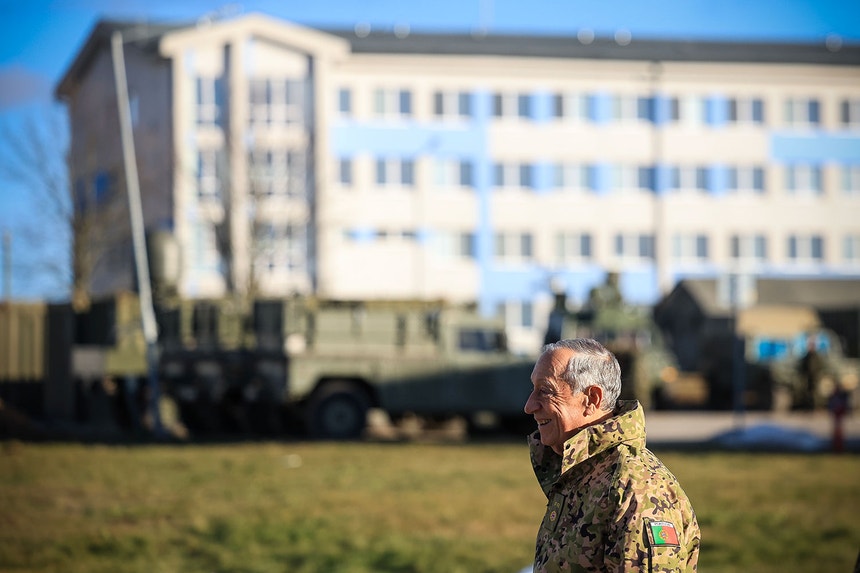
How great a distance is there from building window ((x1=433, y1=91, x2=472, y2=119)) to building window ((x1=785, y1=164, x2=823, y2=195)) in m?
12.7

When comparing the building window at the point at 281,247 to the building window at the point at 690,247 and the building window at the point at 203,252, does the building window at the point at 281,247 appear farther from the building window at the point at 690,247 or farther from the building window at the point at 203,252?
the building window at the point at 690,247

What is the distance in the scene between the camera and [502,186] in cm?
5125

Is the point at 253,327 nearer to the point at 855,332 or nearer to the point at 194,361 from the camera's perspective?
the point at 194,361

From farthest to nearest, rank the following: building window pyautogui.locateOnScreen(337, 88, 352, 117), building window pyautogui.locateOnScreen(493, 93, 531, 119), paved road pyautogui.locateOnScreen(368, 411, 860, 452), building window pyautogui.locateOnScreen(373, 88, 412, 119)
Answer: building window pyautogui.locateOnScreen(493, 93, 531, 119) < building window pyautogui.locateOnScreen(373, 88, 412, 119) < building window pyautogui.locateOnScreen(337, 88, 352, 117) < paved road pyautogui.locateOnScreen(368, 411, 860, 452)

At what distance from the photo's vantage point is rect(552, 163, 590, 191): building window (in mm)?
51531

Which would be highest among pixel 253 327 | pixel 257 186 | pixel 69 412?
pixel 257 186

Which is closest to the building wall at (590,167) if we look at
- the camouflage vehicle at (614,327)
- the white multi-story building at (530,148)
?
the white multi-story building at (530,148)

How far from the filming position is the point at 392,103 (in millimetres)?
50375

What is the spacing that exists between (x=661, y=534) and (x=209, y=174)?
43450 mm

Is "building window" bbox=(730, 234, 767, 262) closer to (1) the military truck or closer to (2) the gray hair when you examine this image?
(1) the military truck

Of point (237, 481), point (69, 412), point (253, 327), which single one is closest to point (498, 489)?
point (237, 481)

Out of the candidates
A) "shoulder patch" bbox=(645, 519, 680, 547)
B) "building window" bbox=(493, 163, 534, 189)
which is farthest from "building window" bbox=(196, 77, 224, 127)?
"shoulder patch" bbox=(645, 519, 680, 547)

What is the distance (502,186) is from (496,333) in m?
29.0

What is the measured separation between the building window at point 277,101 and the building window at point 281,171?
3082 mm
